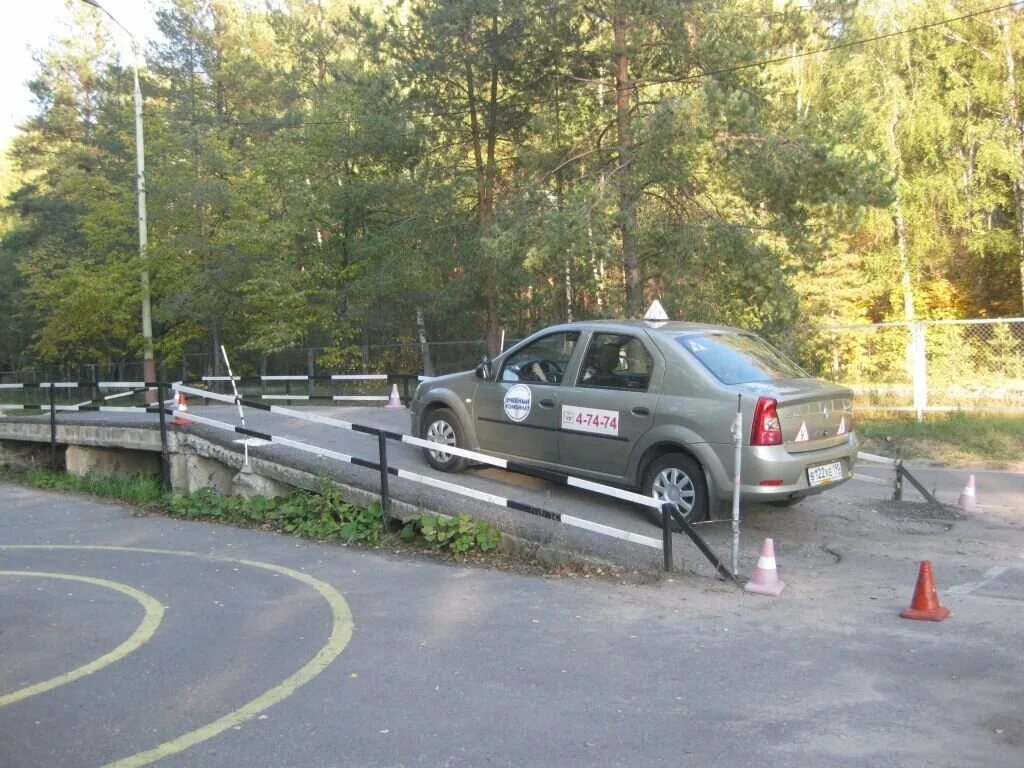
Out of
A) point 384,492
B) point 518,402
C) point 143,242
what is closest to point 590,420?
point 518,402

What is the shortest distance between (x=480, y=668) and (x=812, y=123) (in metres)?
13.8

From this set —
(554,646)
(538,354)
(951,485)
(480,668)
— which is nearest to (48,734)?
(480,668)

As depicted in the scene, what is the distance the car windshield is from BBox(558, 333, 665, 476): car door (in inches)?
14.5

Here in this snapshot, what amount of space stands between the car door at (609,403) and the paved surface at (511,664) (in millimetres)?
1431

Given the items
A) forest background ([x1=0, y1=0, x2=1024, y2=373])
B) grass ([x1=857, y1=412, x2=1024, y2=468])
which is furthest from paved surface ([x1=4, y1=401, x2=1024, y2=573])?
forest background ([x1=0, y1=0, x2=1024, y2=373])

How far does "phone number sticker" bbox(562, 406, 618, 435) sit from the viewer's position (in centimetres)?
757

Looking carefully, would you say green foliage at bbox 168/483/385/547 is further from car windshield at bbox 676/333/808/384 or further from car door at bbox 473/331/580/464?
car windshield at bbox 676/333/808/384

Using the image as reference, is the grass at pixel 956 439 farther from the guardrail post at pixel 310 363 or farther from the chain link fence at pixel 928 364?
the guardrail post at pixel 310 363

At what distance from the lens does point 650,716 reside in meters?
4.15

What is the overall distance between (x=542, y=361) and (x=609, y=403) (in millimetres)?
1045

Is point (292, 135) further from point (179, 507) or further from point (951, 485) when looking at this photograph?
point (951, 485)

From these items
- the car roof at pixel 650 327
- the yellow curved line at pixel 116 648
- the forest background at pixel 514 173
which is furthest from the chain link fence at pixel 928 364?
the car roof at pixel 650 327

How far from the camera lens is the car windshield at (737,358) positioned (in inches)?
287

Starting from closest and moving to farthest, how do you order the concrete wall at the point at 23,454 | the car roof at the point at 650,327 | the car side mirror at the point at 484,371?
the car roof at the point at 650,327, the car side mirror at the point at 484,371, the concrete wall at the point at 23,454
